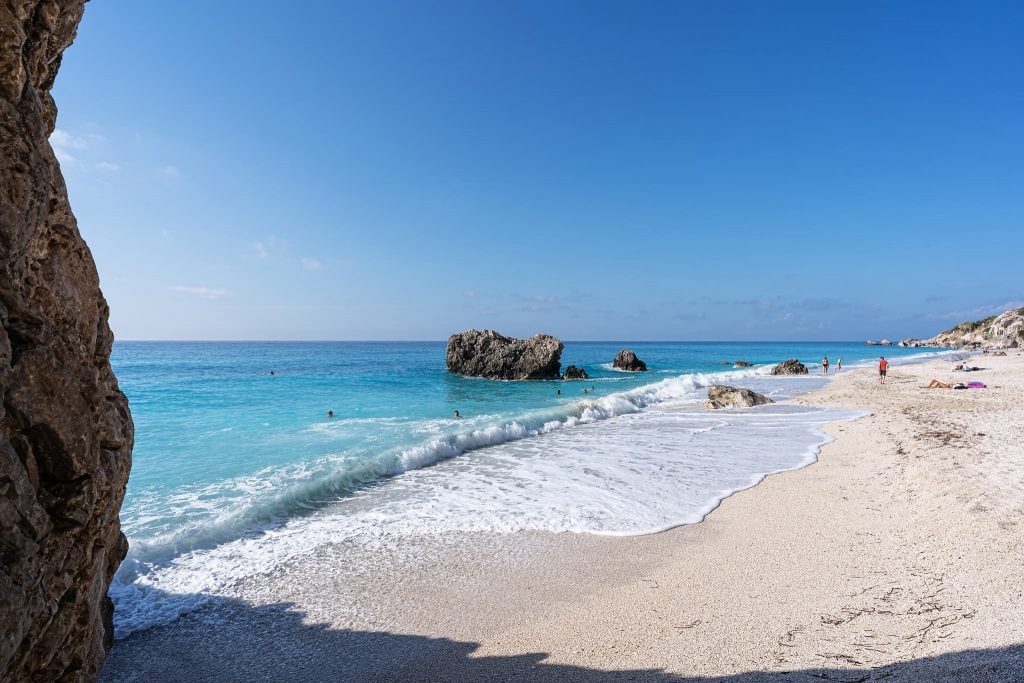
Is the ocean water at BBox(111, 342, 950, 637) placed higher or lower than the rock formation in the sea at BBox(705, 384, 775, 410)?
lower

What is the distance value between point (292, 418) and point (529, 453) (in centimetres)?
1236

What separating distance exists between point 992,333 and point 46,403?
5095 inches

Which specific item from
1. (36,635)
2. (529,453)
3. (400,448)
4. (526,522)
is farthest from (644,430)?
(36,635)

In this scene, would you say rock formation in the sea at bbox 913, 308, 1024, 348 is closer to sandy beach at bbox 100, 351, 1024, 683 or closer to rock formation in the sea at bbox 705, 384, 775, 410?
rock formation in the sea at bbox 705, 384, 775, 410

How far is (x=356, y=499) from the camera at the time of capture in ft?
34.8

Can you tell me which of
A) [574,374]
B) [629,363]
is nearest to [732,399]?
[574,374]

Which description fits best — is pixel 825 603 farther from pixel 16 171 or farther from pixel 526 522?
pixel 16 171

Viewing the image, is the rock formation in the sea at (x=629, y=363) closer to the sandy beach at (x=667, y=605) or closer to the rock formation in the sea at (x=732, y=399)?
the rock formation in the sea at (x=732, y=399)

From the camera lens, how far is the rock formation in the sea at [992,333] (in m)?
86.2

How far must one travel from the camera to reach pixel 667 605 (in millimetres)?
5859

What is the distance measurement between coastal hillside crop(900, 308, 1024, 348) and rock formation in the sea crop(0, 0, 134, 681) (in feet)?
380

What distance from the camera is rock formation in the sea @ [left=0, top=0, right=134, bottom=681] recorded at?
269cm

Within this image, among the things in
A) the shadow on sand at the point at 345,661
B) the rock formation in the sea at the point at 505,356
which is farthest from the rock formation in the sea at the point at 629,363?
the shadow on sand at the point at 345,661

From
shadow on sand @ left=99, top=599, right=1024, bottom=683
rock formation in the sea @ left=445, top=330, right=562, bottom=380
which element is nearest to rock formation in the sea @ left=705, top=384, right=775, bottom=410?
shadow on sand @ left=99, top=599, right=1024, bottom=683
